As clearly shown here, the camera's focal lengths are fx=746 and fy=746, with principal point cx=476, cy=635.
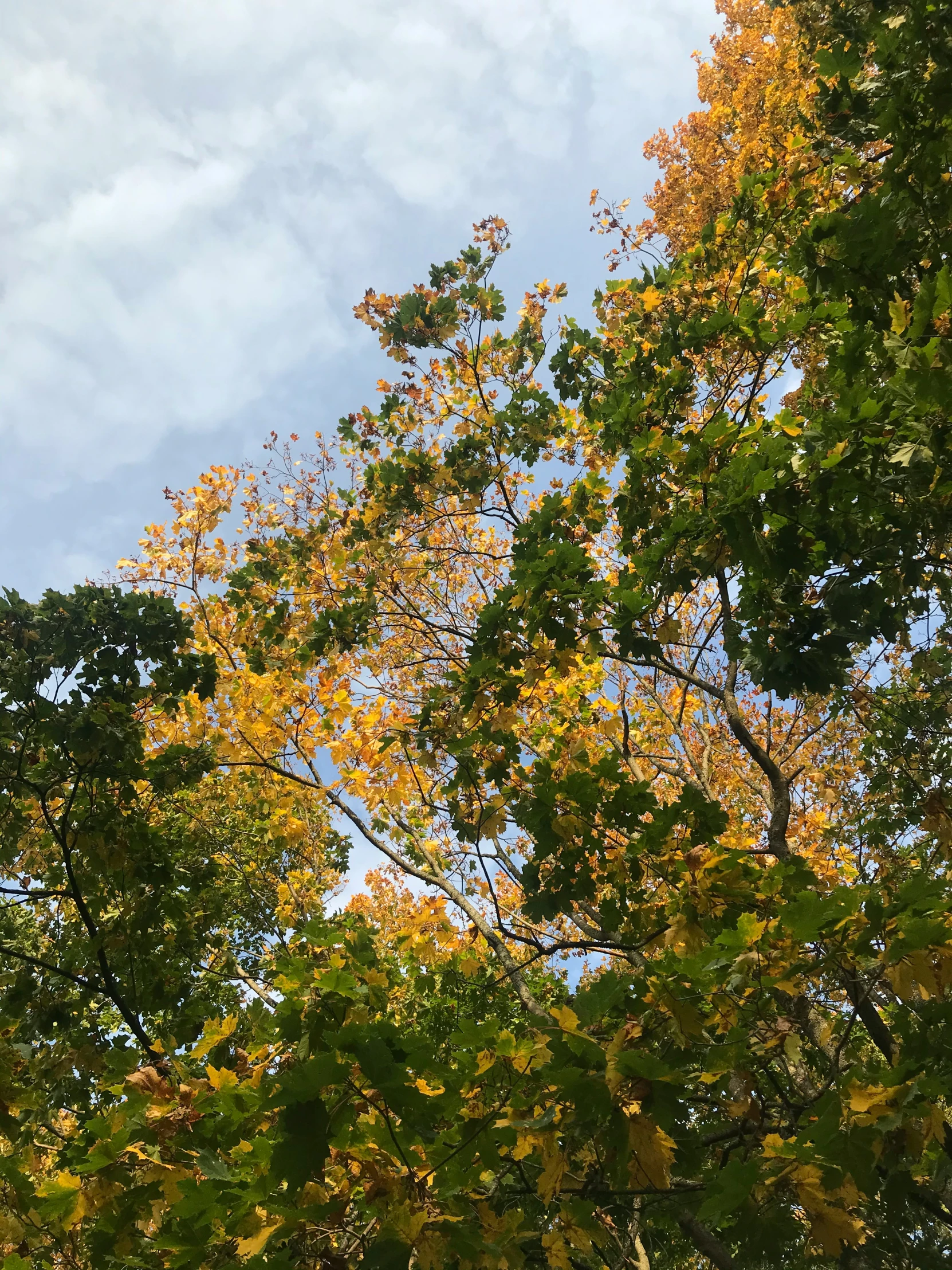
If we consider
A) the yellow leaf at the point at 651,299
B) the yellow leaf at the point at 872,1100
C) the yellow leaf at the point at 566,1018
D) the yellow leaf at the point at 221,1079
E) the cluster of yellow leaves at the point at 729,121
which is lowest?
the yellow leaf at the point at 872,1100

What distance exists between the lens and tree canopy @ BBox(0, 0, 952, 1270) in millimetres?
2262

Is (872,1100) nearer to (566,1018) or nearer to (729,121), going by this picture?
(566,1018)

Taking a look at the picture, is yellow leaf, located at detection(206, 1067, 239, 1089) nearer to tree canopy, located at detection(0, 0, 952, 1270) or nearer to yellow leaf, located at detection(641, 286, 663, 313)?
tree canopy, located at detection(0, 0, 952, 1270)

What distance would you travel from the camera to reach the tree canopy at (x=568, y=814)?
2.26m

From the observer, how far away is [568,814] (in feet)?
13.6

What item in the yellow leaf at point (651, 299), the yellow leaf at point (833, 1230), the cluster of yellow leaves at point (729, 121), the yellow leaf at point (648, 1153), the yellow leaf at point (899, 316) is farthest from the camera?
the cluster of yellow leaves at point (729, 121)

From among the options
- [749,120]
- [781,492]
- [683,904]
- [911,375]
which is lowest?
[683,904]

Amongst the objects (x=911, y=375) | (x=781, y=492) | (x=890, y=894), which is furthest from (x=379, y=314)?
(x=890, y=894)

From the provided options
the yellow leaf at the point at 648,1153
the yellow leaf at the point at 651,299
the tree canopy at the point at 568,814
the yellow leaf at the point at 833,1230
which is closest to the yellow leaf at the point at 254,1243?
the tree canopy at the point at 568,814

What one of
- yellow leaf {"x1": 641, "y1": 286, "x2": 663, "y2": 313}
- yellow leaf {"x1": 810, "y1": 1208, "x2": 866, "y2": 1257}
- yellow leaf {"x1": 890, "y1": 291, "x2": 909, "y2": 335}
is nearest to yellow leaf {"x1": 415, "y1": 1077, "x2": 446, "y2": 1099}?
yellow leaf {"x1": 810, "y1": 1208, "x2": 866, "y2": 1257}

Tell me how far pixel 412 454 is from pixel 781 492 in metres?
3.35

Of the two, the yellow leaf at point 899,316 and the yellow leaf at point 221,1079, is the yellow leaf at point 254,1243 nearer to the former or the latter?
the yellow leaf at point 221,1079

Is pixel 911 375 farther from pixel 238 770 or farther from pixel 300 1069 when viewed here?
pixel 238 770

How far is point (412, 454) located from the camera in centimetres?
613
